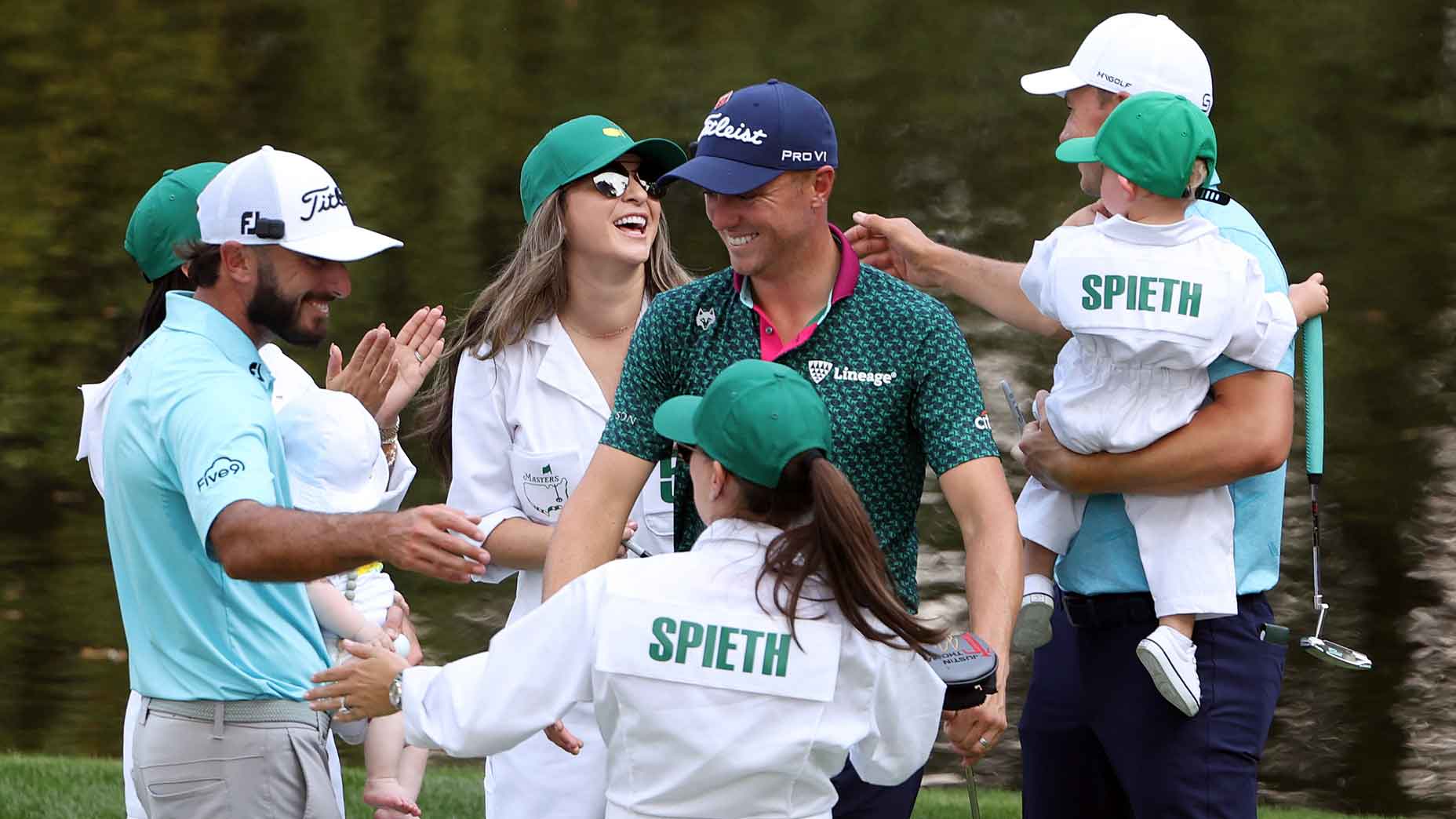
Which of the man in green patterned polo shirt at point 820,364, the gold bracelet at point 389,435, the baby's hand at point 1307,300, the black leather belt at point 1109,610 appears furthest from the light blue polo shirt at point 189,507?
the baby's hand at point 1307,300

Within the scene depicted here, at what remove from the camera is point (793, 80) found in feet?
36.5

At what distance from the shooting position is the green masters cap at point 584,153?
4562 mm

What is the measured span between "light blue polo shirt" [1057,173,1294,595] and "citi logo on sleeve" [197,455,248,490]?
173cm

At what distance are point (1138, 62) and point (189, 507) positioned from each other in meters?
2.14

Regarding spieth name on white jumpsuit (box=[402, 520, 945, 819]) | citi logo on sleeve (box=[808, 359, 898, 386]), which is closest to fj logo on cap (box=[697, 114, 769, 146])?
citi logo on sleeve (box=[808, 359, 898, 386])

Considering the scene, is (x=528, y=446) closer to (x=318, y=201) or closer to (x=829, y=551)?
(x=318, y=201)

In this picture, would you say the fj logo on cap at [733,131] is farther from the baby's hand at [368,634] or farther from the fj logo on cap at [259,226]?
the baby's hand at [368,634]

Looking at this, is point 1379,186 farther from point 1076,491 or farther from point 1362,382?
point 1076,491

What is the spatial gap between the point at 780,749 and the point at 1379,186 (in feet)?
24.7

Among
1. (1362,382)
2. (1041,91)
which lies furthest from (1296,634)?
(1041,91)

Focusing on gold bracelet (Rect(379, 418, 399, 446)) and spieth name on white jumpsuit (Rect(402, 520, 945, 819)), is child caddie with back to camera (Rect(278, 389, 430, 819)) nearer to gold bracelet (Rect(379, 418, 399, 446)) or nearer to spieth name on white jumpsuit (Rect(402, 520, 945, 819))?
gold bracelet (Rect(379, 418, 399, 446))

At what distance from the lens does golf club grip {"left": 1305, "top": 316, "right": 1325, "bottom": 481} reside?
169 inches

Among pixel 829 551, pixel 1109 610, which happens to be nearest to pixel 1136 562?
pixel 1109 610

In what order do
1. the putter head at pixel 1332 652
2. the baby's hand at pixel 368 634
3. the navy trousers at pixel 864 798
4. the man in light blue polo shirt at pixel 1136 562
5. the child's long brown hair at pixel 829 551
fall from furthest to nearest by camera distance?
the baby's hand at pixel 368 634 < the putter head at pixel 1332 652 < the man in light blue polo shirt at pixel 1136 562 < the navy trousers at pixel 864 798 < the child's long brown hair at pixel 829 551
